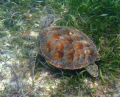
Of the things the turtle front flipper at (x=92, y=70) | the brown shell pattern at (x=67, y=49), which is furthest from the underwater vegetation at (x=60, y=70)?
the brown shell pattern at (x=67, y=49)

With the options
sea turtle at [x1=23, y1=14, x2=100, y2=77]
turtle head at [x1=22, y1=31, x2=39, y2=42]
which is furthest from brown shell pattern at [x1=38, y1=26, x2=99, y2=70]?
turtle head at [x1=22, y1=31, x2=39, y2=42]

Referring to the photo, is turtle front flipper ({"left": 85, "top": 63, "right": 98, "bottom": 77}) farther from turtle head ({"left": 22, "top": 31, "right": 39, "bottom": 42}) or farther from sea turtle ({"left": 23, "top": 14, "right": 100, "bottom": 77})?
turtle head ({"left": 22, "top": 31, "right": 39, "bottom": 42})

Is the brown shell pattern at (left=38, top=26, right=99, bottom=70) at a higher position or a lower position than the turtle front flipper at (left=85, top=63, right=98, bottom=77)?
higher

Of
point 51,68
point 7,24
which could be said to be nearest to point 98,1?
point 51,68

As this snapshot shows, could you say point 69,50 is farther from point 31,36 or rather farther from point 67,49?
point 31,36

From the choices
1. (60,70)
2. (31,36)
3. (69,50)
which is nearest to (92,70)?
(69,50)

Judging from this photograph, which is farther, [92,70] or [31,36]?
[31,36]

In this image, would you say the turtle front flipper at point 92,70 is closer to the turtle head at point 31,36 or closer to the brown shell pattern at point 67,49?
the brown shell pattern at point 67,49
